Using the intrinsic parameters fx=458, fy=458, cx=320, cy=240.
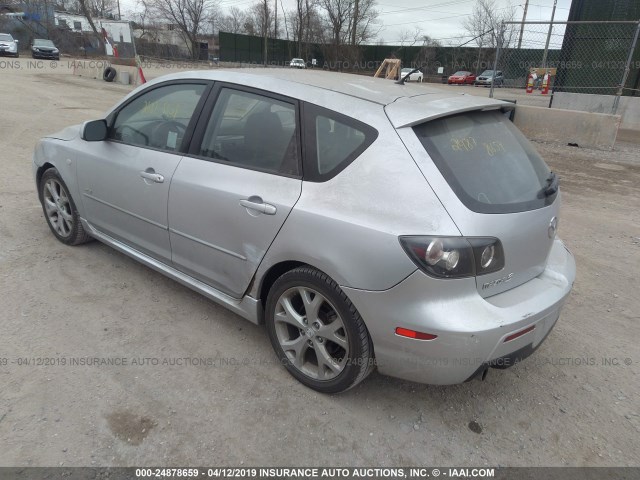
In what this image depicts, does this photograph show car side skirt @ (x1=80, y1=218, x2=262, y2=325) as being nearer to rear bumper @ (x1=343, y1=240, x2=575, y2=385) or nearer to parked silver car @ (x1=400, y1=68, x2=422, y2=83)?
rear bumper @ (x1=343, y1=240, x2=575, y2=385)

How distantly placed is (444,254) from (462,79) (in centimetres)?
4213

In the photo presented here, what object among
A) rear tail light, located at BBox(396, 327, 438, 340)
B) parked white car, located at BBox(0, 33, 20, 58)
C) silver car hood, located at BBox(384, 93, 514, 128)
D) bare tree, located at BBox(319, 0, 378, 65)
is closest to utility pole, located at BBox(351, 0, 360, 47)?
bare tree, located at BBox(319, 0, 378, 65)

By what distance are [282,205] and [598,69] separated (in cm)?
1499

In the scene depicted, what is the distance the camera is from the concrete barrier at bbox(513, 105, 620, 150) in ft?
32.7

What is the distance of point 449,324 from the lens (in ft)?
6.66

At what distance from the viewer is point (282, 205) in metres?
2.44

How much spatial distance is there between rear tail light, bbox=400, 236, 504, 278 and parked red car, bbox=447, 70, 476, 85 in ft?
137

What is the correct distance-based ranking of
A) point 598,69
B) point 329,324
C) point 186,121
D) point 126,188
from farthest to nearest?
1. point 598,69
2. point 126,188
3. point 186,121
4. point 329,324

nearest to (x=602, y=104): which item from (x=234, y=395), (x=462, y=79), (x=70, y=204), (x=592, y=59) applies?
(x=592, y=59)

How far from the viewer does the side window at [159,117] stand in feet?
10.2

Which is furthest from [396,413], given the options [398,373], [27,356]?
[27,356]

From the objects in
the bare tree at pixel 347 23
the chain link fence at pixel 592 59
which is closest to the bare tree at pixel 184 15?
the bare tree at pixel 347 23

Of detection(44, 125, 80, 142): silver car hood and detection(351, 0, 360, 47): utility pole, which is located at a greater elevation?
detection(351, 0, 360, 47): utility pole

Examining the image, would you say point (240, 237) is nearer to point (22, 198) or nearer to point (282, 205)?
point (282, 205)
